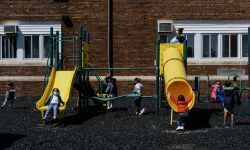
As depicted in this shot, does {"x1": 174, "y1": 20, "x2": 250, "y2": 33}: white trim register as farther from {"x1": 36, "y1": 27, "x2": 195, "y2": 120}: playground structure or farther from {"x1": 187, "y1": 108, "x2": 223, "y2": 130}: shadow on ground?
{"x1": 187, "y1": 108, "x2": 223, "y2": 130}: shadow on ground

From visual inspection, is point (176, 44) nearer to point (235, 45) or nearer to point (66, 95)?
point (66, 95)

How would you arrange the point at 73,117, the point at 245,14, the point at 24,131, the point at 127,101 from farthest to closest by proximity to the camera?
the point at 245,14
the point at 127,101
the point at 73,117
the point at 24,131

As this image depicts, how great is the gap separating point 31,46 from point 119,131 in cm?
1362

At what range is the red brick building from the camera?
25.8 meters

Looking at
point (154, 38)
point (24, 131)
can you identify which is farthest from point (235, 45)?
point (24, 131)

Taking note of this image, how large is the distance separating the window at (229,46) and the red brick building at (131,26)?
0.12 metres

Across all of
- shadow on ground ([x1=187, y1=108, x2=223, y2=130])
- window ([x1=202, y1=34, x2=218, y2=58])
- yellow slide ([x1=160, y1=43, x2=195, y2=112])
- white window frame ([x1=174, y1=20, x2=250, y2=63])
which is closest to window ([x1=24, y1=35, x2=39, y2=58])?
white window frame ([x1=174, y1=20, x2=250, y2=63])

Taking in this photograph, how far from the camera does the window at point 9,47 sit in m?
→ 26.5

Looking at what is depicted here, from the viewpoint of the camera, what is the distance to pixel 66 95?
16672 millimetres

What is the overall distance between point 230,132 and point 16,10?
15.9 m

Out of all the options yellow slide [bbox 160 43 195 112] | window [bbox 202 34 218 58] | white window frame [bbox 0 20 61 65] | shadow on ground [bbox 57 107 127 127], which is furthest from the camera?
window [bbox 202 34 218 58]

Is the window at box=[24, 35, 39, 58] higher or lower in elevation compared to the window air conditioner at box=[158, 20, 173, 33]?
lower

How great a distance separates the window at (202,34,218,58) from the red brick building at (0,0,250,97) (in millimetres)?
136

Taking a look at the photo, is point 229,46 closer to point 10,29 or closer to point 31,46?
point 31,46
